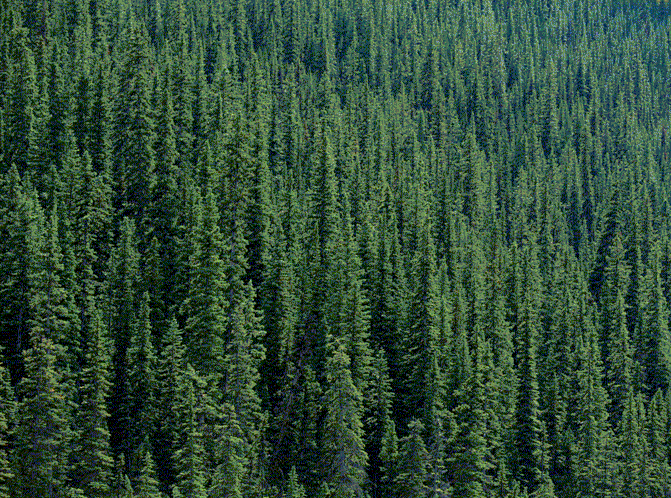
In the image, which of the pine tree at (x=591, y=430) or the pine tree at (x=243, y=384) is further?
the pine tree at (x=591, y=430)

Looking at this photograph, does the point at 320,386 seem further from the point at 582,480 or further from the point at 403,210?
the point at 403,210

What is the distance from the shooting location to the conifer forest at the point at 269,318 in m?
63.1

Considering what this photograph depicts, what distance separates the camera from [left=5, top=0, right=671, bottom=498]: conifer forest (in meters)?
63.1

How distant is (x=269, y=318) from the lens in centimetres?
7525

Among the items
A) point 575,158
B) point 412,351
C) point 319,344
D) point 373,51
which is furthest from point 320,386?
point 373,51

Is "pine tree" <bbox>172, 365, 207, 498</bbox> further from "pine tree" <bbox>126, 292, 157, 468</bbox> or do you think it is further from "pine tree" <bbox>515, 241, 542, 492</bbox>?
"pine tree" <bbox>515, 241, 542, 492</bbox>

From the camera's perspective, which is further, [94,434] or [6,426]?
[94,434]

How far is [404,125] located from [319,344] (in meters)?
90.4

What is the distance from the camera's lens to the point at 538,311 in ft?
316

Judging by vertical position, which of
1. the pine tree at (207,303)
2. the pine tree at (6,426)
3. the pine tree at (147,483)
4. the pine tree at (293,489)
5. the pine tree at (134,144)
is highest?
the pine tree at (134,144)

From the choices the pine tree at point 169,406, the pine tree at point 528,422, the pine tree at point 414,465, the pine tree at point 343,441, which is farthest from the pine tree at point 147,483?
the pine tree at point 528,422

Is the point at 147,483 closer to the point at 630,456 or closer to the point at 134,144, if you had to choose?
the point at 134,144

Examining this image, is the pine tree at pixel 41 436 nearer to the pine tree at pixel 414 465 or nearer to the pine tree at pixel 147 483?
the pine tree at pixel 147 483

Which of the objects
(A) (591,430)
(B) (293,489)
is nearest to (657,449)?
(A) (591,430)
